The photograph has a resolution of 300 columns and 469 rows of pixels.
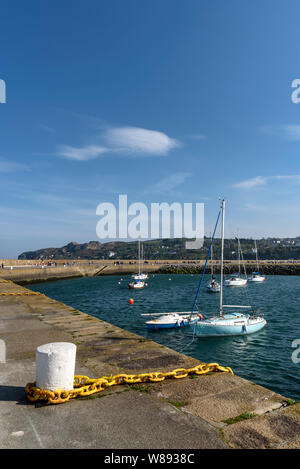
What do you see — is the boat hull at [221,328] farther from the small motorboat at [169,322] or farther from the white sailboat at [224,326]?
the small motorboat at [169,322]

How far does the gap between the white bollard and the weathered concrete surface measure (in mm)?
379

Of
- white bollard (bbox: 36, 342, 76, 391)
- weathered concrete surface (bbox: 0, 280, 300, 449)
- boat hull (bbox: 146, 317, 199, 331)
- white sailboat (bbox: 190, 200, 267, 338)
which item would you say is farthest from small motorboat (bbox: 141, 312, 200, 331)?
white bollard (bbox: 36, 342, 76, 391)

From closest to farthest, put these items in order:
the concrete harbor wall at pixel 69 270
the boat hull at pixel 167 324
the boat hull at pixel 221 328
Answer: the boat hull at pixel 221 328, the boat hull at pixel 167 324, the concrete harbor wall at pixel 69 270

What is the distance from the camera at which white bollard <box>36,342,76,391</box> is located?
5.86 metres

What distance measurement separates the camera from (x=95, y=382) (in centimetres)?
680

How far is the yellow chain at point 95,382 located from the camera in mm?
5941

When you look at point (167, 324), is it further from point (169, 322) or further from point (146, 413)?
point (146, 413)

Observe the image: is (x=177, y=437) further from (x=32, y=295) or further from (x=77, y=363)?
(x=32, y=295)

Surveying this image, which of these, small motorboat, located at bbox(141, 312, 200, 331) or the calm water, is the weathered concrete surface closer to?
the calm water

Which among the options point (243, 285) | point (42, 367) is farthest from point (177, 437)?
point (243, 285)

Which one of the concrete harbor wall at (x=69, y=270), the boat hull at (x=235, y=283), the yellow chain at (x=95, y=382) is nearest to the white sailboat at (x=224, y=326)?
the yellow chain at (x=95, y=382)

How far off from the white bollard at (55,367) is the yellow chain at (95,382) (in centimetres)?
12
